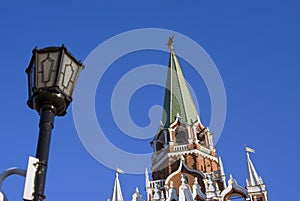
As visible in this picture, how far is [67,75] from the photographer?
15.3 feet

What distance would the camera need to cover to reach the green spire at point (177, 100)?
34.4m

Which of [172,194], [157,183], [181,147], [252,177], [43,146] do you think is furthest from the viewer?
[181,147]

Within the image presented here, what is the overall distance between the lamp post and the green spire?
2911 centimetres

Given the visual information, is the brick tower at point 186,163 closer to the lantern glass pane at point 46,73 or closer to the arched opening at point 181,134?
the arched opening at point 181,134

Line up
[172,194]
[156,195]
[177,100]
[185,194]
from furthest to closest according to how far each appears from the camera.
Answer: [177,100] → [156,195] → [172,194] → [185,194]

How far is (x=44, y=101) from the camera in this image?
459cm

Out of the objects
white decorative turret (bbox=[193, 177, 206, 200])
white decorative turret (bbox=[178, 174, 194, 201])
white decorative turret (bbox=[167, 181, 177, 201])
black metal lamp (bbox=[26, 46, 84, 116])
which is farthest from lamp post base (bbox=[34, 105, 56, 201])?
white decorative turret (bbox=[193, 177, 206, 200])

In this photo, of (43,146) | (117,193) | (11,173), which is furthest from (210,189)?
(43,146)

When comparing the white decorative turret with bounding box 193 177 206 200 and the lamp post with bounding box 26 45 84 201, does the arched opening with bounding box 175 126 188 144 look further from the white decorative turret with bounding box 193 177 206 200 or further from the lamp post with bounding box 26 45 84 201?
the lamp post with bounding box 26 45 84 201

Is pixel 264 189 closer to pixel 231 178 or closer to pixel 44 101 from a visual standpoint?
pixel 231 178

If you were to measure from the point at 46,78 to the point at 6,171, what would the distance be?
114 centimetres

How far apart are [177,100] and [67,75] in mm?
31551

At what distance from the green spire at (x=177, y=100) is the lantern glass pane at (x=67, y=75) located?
29.1m

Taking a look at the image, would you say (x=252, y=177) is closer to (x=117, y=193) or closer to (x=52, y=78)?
(x=117, y=193)
